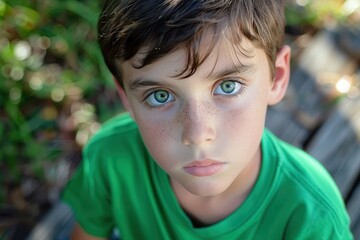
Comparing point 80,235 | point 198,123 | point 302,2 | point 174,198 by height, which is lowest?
point 80,235

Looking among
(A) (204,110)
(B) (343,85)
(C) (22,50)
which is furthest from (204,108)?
(C) (22,50)

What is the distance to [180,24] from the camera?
1.34m

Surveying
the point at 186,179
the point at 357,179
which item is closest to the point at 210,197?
the point at 186,179

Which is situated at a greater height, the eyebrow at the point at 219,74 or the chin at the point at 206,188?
the eyebrow at the point at 219,74

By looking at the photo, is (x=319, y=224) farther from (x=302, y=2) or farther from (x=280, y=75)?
(x=302, y=2)

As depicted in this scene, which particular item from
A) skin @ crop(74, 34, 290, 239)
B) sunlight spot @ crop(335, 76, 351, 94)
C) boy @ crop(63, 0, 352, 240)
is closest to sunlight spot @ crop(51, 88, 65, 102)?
boy @ crop(63, 0, 352, 240)

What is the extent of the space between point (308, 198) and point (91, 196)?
2.16ft

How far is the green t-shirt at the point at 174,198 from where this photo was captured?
65.2 inches

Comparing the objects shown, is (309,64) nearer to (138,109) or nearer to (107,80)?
(107,80)

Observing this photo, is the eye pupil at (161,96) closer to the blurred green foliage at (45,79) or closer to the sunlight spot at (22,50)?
the blurred green foliage at (45,79)

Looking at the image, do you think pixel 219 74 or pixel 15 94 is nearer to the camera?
pixel 219 74

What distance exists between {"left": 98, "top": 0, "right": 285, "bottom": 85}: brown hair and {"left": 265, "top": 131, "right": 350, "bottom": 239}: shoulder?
0.37m

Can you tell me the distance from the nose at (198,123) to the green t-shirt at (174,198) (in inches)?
14.1

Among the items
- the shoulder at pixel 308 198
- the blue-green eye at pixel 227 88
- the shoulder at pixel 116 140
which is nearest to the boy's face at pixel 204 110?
the blue-green eye at pixel 227 88
